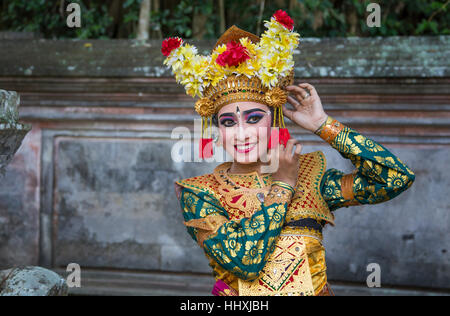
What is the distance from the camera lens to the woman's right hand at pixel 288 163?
6.66 feet

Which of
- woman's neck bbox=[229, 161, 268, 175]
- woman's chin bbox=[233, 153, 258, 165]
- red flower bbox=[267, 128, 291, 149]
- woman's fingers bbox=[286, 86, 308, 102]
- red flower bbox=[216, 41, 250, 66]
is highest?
red flower bbox=[216, 41, 250, 66]

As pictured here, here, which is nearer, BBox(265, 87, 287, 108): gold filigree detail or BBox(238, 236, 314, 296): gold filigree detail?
BBox(238, 236, 314, 296): gold filigree detail

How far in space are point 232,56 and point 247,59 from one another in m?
0.10

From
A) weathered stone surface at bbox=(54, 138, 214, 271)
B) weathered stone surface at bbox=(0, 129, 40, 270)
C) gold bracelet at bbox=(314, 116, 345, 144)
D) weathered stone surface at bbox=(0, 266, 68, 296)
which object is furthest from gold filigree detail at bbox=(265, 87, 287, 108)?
weathered stone surface at bbox=(0, 129, 40, 270)

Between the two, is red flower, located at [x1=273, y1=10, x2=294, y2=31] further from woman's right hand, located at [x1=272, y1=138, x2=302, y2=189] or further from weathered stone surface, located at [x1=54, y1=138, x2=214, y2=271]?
weathered stone surface, located at [x1=54, y1=138, x2=214, y2=271]

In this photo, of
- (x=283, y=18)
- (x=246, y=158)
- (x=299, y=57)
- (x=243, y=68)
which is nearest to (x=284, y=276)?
(x=246, y=158)

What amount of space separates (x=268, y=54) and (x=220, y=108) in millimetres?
328

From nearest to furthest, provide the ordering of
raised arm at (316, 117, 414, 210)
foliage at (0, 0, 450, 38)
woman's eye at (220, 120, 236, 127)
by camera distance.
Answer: raised arm at (316, 117, 414, 210) < woman's eye at (220, 120, 236, 127) < foliage at (0, 0, 450, 38)

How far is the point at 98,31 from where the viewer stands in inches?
199

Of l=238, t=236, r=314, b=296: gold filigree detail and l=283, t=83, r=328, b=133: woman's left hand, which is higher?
l=283, t=83, r=328, b=133: woman's left hand

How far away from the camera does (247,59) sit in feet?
7.04

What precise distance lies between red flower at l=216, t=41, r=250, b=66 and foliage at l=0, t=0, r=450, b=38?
9.21 ft

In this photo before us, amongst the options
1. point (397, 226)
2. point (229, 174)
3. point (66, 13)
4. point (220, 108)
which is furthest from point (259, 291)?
point (66, 13)

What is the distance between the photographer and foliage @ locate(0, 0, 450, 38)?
16.4 feet
